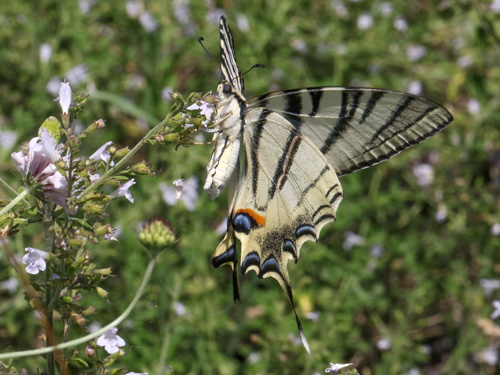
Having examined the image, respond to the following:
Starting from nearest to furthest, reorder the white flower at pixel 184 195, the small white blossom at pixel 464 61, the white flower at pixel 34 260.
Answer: the white flower at pixel 34 260 < the white flower at pixel 184 195 < the small white blossom at pixel 464 61

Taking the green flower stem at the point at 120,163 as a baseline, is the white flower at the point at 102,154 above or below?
above

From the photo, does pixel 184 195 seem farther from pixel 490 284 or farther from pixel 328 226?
pixel 490 284

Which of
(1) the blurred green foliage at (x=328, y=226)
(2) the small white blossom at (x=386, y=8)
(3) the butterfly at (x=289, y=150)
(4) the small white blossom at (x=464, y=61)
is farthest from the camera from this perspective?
(2) the small white blossom at (x=386, y=8)

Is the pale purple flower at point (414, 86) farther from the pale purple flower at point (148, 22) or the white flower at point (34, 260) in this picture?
the white flower at point (34, 260)

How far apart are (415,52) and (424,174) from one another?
1.31 metres

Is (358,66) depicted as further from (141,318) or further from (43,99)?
(141,318)

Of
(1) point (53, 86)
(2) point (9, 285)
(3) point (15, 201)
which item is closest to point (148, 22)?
(1) point (53, 86)

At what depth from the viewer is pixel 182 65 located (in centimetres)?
508

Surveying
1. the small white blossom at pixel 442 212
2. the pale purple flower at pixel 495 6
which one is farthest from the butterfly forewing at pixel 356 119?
the pale purple flower at pixel 495 6

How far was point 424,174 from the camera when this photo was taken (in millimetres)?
4391

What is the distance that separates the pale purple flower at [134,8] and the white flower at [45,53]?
2.28 ft

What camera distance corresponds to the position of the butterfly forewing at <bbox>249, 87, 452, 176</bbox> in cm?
226

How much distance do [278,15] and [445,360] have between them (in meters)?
2.61

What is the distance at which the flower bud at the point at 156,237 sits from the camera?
1556 mm
